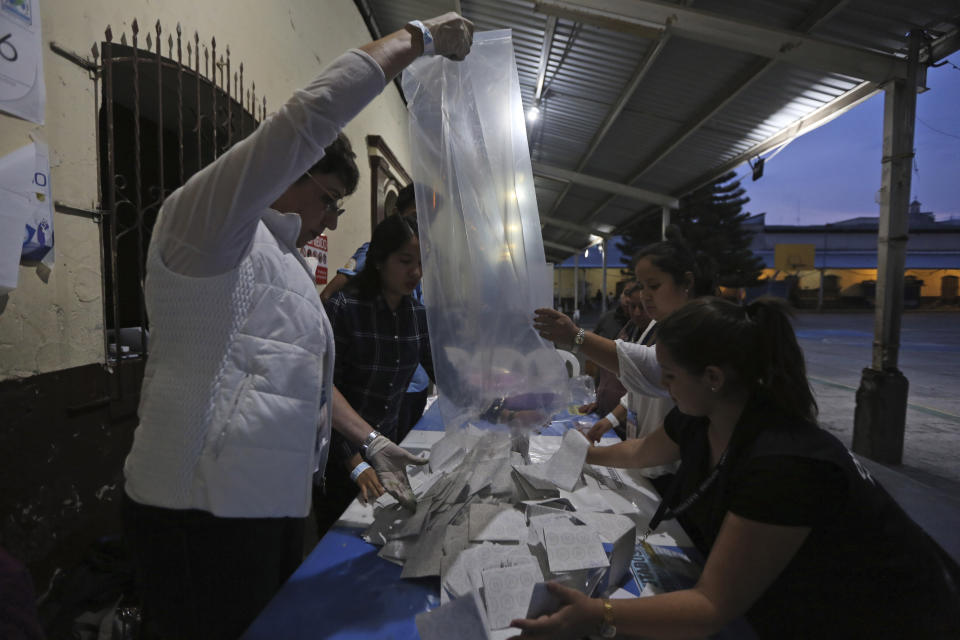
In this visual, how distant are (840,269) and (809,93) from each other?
30065mm

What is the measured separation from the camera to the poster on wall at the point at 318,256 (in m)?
3.17

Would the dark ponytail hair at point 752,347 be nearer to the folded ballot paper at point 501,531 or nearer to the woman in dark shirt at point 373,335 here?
the folded ballot paper at point 501,531

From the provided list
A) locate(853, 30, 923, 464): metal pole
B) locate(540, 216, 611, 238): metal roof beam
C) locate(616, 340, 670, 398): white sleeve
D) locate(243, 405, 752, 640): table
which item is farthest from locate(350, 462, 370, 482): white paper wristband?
locate(540, 216, 611, 238): metal roof beam

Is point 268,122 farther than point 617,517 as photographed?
No

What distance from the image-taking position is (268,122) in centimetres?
74

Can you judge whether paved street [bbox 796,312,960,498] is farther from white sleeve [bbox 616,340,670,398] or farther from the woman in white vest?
the woman in white vest

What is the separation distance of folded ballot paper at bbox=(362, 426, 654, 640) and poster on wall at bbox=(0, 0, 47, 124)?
1535 millimetres

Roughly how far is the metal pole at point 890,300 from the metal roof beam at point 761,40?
0.85ft

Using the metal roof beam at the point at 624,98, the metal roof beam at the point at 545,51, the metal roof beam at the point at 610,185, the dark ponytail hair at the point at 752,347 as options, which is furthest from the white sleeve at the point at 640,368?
the metal roof beam at the point at 610,185

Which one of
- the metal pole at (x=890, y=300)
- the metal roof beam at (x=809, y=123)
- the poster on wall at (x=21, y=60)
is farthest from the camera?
the metal roof beam at (x=809, y=123)

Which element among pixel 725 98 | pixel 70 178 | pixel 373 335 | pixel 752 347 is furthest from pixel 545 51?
pixel 752 347

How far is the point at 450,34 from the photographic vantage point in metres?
1.02

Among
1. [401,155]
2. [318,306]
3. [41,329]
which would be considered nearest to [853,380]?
[401,155]

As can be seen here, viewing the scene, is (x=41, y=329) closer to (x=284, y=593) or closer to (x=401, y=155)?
(x=284, y=593)
